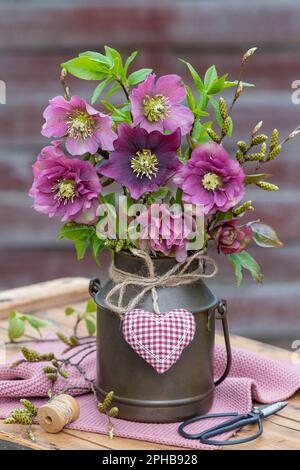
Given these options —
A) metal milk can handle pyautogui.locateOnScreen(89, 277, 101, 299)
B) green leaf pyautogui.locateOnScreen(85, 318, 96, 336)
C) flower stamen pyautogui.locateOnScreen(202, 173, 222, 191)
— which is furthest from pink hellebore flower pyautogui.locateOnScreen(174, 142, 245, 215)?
green leaf pyautogui.locateOnScreen(85, 318, 96, 336)

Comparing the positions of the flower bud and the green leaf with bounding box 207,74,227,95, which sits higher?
the green leaf with bounding box 207,74,227,95

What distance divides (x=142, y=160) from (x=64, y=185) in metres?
0.11

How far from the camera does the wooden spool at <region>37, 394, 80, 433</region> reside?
125 cm

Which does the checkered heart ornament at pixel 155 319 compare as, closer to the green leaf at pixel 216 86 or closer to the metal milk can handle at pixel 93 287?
the metal milk can handle at pixel 93 287

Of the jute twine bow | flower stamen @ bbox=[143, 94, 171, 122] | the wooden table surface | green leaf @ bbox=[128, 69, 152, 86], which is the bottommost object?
the wooden table surface

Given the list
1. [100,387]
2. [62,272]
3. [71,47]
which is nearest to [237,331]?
[62,272]

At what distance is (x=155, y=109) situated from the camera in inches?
48.2

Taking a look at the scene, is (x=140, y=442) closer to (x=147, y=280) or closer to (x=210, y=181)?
(x=147, y=280)

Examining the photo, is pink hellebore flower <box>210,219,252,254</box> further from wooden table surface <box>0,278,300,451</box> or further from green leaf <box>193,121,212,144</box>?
wooden table surface <box>0,278,300,451</box>

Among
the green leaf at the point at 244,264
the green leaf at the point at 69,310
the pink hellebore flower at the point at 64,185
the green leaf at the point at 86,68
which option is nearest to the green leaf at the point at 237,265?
the green leaf at the point at 244,264

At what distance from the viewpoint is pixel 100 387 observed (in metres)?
1.33

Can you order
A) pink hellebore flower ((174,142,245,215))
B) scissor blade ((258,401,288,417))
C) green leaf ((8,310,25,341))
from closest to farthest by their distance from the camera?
1. pink hellebore flower ((174,142,245,215))
2. scissor blade ((258,401,288,417))
3. green leaf ((8,310,25,341))

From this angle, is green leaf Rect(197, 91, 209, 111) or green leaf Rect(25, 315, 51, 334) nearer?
green leaf Rect(197, 91, 209, 111)

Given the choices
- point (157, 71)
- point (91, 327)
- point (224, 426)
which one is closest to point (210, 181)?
point (224, 426)
